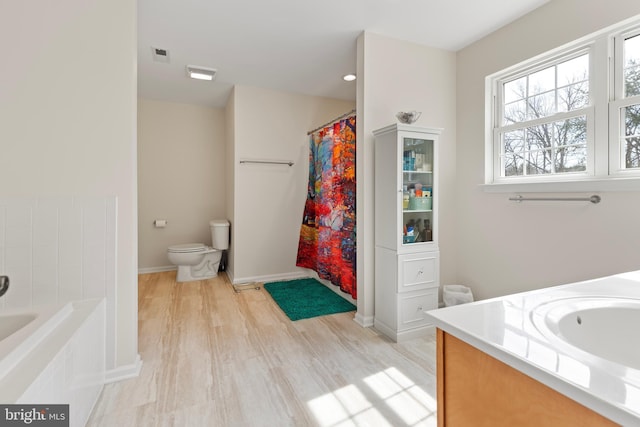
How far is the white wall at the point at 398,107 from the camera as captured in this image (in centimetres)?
262

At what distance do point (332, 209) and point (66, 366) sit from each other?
2.51 m

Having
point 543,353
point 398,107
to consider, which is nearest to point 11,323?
point 543,353

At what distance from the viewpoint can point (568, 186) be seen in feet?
6.74

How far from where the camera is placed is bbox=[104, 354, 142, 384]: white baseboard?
183cm

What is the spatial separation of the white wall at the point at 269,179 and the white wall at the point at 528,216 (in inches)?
78.1

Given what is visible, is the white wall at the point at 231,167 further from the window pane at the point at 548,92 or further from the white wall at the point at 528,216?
the window pane at the point at 548,92

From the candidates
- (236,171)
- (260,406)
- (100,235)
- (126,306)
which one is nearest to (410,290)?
(260,406)

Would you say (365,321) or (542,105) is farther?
(365,321)

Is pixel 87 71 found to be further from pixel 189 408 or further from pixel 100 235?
pixel 189 408

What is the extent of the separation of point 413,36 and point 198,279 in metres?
3.68

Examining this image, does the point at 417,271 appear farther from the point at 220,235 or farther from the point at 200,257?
the point at 200,257

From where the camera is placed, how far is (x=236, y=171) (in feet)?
12.5

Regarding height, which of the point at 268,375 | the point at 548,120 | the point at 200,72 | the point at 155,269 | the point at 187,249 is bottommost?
the point at 268,375

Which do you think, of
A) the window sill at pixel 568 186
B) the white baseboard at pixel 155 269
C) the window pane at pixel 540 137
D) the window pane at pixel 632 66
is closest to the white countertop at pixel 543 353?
the window sill at pixel 568 186
